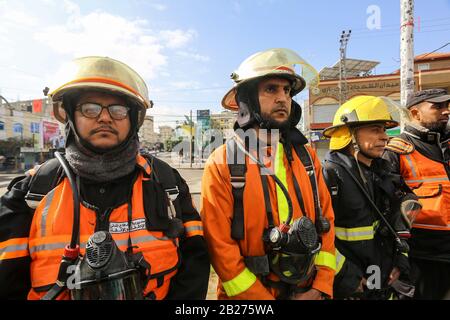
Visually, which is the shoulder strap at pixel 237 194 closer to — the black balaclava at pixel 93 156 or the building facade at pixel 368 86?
the black balaclava at pixel 93 156

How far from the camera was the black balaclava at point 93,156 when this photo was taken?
1.53 m

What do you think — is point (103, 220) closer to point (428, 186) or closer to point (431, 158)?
point (428, 186)

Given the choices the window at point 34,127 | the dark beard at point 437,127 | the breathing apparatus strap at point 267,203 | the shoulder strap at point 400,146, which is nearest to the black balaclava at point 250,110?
the breathing apparatus strap at point 267,203

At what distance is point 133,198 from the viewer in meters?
1.57

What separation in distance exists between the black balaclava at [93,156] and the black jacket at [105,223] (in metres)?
0.07

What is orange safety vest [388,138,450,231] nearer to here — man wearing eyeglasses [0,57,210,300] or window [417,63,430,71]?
man wearing eyeglasses [0,57,210,300]

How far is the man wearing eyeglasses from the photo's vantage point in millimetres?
1339

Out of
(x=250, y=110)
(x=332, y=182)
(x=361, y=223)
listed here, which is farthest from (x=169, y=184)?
(x=361, y=223)

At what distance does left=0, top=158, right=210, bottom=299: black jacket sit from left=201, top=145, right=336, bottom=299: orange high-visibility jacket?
0.12 m
